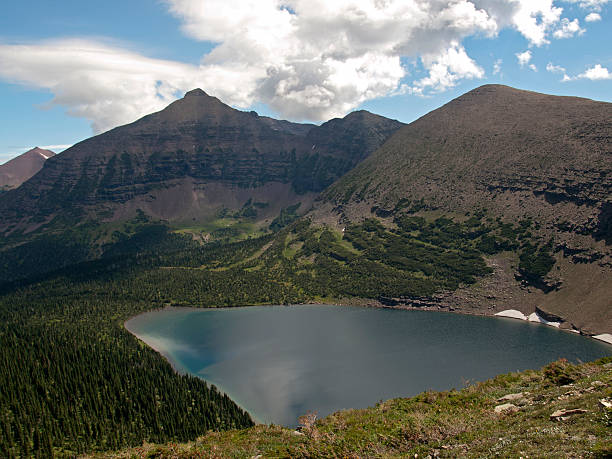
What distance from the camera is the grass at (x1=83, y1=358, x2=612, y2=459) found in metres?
23.9

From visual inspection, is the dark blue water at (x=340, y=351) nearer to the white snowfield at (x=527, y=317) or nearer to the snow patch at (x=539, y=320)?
the snow patch at (x=539, y=320)

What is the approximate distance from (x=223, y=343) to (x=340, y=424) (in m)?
112

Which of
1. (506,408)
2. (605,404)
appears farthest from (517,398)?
(605,404)

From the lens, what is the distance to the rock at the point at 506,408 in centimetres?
3347

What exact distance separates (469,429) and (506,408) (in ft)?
21.5

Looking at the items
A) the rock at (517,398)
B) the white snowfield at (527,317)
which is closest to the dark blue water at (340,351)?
the white snowfield at (527,317)

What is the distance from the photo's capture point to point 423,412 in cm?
4103

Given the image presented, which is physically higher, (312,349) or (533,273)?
(533,273)

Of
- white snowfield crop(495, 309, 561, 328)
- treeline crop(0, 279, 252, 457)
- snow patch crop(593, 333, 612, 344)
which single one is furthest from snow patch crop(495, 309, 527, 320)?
treeline crop(0, 279, 252, 457)

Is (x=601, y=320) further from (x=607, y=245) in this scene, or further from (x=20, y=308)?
(x=20, y=308)

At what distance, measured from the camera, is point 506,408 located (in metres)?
34.7

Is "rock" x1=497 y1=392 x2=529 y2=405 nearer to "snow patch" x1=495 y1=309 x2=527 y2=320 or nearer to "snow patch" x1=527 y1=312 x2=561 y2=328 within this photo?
"snow patch" x1=527 y1=312 x2=561 y2=328

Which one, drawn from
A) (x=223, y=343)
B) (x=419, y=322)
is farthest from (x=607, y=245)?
(x=223, y=343)

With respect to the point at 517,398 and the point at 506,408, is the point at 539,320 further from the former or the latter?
the point at 506,408
